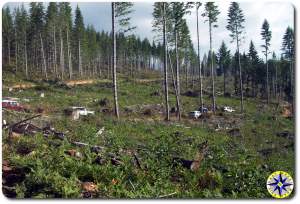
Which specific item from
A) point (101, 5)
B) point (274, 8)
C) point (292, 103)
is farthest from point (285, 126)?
point (101, 5)

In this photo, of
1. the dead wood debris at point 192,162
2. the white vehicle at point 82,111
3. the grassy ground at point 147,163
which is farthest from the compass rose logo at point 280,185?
the white vehicle at point 82,111

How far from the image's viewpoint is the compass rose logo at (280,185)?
785 centimetres

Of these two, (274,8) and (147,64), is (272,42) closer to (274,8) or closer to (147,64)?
(274,8)

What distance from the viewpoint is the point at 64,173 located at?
8.05 meters

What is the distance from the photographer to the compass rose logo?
25.7 feet

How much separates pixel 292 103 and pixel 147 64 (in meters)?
60.7

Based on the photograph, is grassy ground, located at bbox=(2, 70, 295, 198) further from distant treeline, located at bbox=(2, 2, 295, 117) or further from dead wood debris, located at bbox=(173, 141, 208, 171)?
distant treeline, located at bbox=(2, 2, 295, 117)

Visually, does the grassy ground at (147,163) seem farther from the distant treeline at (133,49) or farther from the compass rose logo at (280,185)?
the distant treeline at (133,49)

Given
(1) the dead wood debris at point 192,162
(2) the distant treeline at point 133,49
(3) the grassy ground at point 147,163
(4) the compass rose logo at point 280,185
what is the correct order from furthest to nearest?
(2) the distant treeline at point 133,49, (1) the dead wood debris at point 192,162, (4) the compass rose logo at point 280,185, (3) the grassy ground at point 147,163

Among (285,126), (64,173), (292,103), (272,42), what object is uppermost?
(272,42)

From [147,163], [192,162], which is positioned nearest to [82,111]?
[147,163]

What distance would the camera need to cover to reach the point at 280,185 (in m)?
8.02

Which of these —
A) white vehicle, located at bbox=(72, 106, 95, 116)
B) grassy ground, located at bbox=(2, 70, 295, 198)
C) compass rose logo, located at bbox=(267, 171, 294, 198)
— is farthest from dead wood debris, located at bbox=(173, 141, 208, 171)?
white vehicle, located at bbox=(72, 106, 95, 116)

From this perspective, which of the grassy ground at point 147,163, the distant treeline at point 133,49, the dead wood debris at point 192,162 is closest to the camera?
the grassy ground at point 147,163
